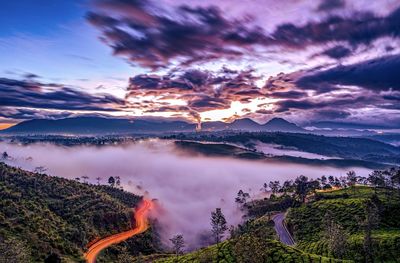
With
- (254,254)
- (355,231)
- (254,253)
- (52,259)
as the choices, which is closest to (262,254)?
(254,253)

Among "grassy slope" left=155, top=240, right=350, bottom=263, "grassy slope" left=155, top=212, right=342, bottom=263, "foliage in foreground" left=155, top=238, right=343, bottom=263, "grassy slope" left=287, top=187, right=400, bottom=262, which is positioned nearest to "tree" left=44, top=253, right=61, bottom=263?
"foliage in foreground" left=155, top=238, right=343, bottom=263

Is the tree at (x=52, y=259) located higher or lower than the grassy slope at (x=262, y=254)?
lower

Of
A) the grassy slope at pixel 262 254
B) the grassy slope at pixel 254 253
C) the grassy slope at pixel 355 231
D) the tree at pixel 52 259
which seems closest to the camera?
the grassy slope at pixel 254 253

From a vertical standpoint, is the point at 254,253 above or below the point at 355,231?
above

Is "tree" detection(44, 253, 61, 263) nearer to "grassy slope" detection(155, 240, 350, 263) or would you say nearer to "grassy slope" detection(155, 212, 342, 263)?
"grassy slope" detection(155, 212, 342, 263)

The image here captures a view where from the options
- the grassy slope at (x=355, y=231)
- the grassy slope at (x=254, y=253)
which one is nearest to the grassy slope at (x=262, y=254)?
the grassy slope at (x=254, y=253)

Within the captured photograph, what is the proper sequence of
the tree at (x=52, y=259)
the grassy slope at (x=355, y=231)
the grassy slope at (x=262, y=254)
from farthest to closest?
the tree at (x=52, y=259) < the grassy slope at (x=355, y=231) < the grassy slope at (x=262, y=254)

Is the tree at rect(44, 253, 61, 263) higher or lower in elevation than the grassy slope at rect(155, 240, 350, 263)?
lower

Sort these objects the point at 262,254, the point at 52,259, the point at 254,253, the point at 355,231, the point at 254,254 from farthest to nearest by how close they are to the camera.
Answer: the point at 355,231
the point at 52,259
the point at 262,254
the point at 254,253
the point at 254,254

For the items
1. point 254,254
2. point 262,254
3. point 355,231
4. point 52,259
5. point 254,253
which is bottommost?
point 52,259

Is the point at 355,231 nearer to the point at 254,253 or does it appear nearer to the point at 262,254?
the point at 262,254

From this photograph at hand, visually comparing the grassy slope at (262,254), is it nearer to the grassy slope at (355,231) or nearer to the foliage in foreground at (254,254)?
the foliage in foreground at (254,254)

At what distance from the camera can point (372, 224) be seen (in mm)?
107750

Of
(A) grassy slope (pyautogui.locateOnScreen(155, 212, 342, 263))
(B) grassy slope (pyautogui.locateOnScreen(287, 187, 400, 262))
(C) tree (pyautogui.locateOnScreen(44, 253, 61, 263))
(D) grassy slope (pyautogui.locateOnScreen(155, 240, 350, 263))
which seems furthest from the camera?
(C) tree (pyautogui.locateOnScreen(44, 253, 61, 263))
